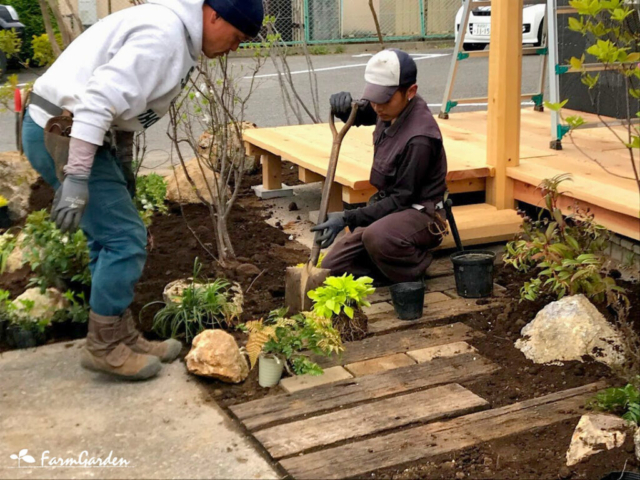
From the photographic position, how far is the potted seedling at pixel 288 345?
3.71m

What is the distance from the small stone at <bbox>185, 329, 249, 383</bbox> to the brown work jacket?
1126 millimetres

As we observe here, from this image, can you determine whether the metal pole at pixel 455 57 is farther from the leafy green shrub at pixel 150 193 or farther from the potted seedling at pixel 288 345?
the potted seedling at pixel 288 345

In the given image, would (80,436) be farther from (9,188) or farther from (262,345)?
(9,188)

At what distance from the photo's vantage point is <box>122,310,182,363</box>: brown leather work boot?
3.85m

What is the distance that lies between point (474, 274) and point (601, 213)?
769mm

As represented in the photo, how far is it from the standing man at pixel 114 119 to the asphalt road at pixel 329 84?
4048 mm

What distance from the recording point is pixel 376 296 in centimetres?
475

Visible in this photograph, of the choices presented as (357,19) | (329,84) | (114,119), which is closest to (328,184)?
(114,119)

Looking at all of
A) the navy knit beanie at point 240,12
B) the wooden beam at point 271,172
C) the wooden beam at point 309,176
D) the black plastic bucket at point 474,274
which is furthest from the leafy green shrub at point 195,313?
the wooden beam at point 271,172

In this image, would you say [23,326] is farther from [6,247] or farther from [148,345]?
[6,247]

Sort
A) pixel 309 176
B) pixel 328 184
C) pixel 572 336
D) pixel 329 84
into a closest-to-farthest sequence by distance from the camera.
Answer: pixel 572 336 < pixel 328 184 < pixel 309 176 < pixel 329 84

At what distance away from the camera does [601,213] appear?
4.65m

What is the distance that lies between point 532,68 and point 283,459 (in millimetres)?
14025

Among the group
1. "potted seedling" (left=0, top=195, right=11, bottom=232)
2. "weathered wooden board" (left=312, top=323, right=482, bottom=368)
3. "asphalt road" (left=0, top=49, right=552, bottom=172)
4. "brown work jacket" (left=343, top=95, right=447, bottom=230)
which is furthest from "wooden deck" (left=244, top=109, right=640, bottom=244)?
"potted seedling" (left=0, top=195, right=11, bottom=232)
